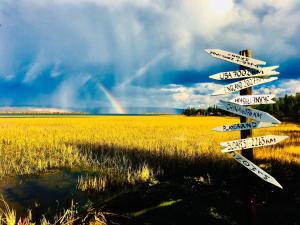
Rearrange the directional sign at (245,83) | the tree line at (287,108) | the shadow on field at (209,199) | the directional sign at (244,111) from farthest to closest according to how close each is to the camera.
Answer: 1. the tree line at (287,108)
2. the shadow on field at (209,199)
3. the directional sign at (245,83)
4. the directional sign at (244,111)

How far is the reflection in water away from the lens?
6.82 m

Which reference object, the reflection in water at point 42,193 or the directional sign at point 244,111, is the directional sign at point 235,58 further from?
the reflection in water at point 42,193

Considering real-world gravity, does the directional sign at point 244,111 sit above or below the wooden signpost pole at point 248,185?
above

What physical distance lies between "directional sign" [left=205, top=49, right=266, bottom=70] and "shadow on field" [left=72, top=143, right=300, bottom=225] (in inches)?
72.3

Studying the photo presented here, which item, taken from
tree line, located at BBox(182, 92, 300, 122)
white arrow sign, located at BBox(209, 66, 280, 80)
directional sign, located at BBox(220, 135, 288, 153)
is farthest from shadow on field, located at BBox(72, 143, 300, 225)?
tree line, located at BBox(182, 92, 300, 122)

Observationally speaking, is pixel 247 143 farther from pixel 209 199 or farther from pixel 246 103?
pixel 209 199

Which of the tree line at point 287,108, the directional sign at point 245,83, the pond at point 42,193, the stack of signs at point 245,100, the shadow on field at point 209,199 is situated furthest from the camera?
the tree line at point 287,108

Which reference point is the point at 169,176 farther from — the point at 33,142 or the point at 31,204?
the point at 33,142

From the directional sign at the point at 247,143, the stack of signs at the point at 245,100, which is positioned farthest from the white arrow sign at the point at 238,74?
the directional sign at the point at 247,143

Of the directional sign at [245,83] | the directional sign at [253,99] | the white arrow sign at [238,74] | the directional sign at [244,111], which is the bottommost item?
the directional sign at [244,111]

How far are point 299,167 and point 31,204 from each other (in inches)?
316

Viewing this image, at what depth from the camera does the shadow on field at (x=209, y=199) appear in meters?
5.51

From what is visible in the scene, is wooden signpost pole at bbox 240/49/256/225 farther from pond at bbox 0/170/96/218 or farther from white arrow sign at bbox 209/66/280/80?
pond at bbox 0/170/96/218

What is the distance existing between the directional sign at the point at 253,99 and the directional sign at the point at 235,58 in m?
0.48
